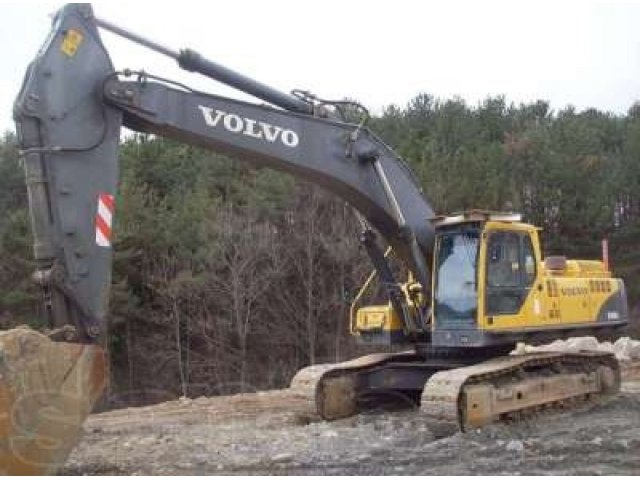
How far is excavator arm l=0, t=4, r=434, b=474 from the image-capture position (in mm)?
5508

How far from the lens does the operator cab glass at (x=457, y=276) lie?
353 inches

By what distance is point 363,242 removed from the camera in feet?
31.9

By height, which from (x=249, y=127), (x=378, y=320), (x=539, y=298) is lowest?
(x=378, y=320)

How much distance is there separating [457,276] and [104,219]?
4.03m

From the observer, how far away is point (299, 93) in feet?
28.8

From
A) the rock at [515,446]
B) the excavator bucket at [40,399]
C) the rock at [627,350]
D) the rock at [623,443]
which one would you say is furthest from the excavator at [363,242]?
the rock at [627,350]

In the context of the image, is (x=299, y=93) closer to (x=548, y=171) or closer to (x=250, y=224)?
(x=250, y=224)

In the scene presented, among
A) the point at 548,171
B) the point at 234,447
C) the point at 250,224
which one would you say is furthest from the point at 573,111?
the point at 234,447

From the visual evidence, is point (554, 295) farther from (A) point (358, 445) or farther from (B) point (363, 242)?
(A) point (358, 445)

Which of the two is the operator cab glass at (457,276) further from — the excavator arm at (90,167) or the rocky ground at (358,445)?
the rocky ground at (358,445)

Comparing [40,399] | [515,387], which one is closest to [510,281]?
[515,387]

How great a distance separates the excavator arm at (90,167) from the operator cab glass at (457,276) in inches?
10.1

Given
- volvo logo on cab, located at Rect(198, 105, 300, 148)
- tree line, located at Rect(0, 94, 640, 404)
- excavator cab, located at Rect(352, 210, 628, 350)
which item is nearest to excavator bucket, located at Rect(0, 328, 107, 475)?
volvo logo on cab, located at Rect(198, 105, 300, 148)

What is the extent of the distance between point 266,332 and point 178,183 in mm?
6470
